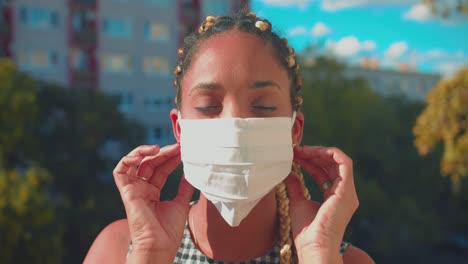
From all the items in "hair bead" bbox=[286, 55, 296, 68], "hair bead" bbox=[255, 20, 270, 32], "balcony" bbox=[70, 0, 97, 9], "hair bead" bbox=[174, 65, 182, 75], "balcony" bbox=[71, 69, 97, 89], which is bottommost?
"hair bead" bbox=[174, 65, 182, 75]

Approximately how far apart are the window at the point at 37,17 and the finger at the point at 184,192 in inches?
855

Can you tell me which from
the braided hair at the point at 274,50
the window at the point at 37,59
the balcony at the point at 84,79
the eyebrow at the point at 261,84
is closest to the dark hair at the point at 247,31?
the braided hair at the point at 274,50

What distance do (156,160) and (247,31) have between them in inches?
21.3

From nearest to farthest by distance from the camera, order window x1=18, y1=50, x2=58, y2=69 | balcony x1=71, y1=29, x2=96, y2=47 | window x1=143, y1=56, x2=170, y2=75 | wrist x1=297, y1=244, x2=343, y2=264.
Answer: wrist x1=297, y1=244, x2=343, y2=264
window x1=18, y1=50, x2=58, y2=69
balcony x1=71, y1=29, x2=96, y2=47
window x1=143, y1=56, x2=170, y2=75

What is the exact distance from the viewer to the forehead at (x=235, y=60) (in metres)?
1.73

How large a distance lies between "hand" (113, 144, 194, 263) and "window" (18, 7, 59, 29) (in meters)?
21.7

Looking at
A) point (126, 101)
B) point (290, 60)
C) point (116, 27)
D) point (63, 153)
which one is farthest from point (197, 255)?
point (126, 101)

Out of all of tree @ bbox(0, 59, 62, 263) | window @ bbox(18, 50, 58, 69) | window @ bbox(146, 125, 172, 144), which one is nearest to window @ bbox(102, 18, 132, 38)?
window @ bbox(18, 50, 58, 69)

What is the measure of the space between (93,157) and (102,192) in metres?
1.37

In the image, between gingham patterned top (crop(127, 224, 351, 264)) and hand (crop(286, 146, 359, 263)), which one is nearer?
hand (crop(286, 146, 359, 263))

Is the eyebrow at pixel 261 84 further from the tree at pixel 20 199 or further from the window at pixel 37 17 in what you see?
the window at pixel 37 17

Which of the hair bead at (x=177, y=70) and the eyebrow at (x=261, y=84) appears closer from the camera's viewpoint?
the eyebrow at (x=261, y=84)

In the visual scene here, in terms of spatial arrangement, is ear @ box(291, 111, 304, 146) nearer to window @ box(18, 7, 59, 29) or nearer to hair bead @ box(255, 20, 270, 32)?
hair bead @ box(255, 20, 270, 32)

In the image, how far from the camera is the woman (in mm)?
1724
